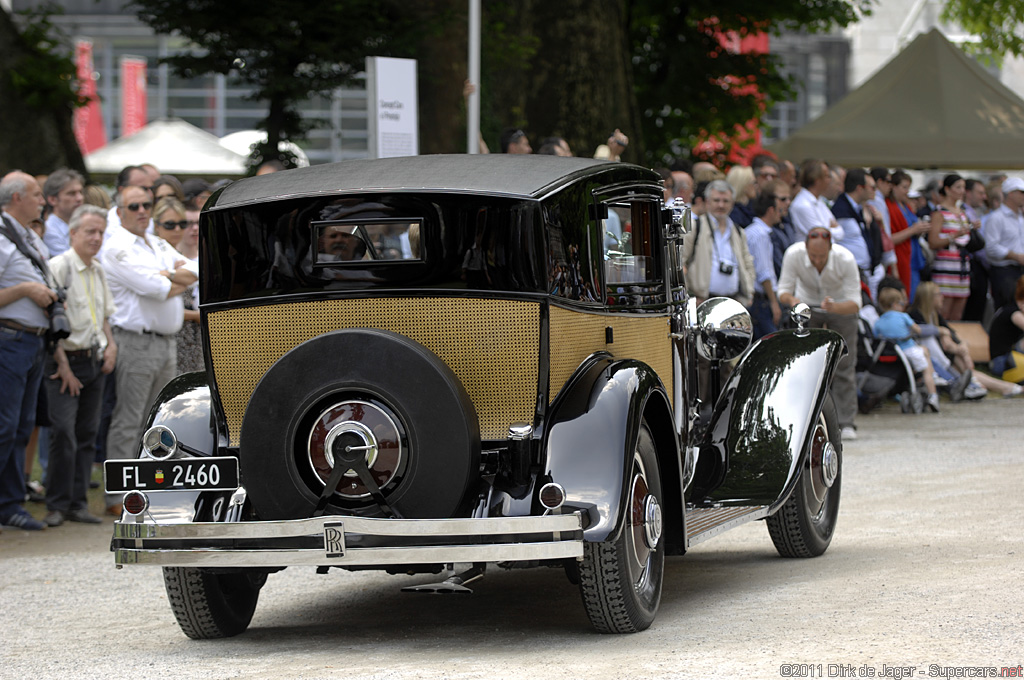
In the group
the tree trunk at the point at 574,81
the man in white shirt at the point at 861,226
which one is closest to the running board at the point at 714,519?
the man in white shirt at the point at 861,226

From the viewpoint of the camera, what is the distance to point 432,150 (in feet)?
48.4

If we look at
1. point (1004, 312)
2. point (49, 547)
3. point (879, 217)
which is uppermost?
point (879, 217)

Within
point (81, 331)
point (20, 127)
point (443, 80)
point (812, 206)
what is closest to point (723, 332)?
point (81, 331)

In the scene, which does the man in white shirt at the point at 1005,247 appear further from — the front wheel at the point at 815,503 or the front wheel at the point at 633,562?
the front wheel at the point at 633,562

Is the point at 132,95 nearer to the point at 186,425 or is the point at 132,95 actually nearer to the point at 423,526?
the point at 186,425

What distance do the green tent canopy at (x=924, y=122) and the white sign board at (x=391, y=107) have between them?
894 centimetres

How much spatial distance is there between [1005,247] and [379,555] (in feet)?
45.9

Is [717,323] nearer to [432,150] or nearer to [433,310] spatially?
[433,310]

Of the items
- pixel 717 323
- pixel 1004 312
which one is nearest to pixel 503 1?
pixel 1004 312

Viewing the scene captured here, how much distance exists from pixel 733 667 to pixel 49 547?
5.06 m

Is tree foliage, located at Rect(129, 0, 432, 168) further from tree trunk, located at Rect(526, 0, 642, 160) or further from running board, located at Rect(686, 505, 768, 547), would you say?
running board, located at Rect(686, 505, 768, 547)

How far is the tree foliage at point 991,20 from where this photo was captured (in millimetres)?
24641

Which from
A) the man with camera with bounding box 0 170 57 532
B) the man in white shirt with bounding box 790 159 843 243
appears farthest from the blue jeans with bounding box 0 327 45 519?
the man in white shirt with bounding box 790 159 843 243

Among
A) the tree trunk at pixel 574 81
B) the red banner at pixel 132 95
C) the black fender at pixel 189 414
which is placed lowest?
Answer: the black fender at pixel 189 414
